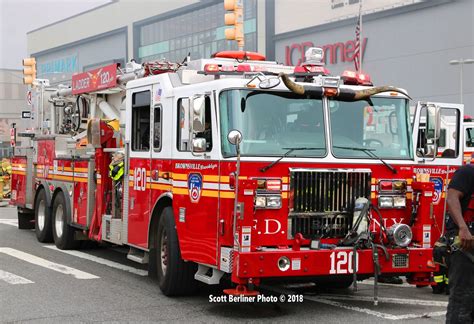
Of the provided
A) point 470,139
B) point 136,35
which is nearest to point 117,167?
point 470,139

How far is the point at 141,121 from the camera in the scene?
951 centimetres

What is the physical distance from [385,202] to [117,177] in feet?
13.1

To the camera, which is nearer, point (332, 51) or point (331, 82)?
point (331, 82)

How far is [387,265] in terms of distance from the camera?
765 cm

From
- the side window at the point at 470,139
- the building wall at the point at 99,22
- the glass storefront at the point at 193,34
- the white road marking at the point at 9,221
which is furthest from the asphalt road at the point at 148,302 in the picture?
the building wall at the point at 99,22

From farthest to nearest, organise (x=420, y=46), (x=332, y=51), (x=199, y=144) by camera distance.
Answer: (x=332, y=51)
(x=420, y=46)
(x=199, y=144)

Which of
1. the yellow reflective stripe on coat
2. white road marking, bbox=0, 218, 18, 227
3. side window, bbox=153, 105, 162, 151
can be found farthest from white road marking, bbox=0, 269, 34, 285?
white road marking, bbox=0, 218, 18, 227

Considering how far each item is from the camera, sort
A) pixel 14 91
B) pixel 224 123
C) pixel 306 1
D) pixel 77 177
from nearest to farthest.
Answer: pixel 224 123 < pixel 77 177 < pixel 306 1 < pixel 14 91

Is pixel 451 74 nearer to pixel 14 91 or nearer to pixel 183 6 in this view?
pixel 183 6

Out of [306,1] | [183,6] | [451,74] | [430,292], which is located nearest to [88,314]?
[430,292]

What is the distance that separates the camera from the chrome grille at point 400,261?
25.2ft

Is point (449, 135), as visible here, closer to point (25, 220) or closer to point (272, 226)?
point (25, 220)

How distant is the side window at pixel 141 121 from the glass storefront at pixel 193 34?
1546 inches

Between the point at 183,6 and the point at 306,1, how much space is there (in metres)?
15.0
